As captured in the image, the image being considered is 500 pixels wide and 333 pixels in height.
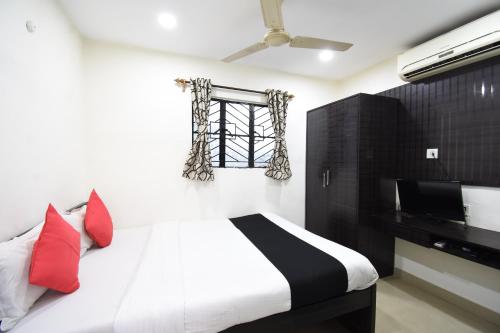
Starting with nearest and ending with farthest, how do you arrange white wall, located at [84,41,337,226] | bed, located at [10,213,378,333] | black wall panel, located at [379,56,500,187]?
bed, located at [10,213,378,333], black wall panel, located at [379,56,500,187], white wall, located at [84,41,337,226]

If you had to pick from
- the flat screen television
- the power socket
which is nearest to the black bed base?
the flat screen television

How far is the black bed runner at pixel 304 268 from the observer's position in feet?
4.46

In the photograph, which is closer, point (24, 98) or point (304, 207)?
point (24, 98)

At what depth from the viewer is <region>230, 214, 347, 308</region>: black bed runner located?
136 centimetres

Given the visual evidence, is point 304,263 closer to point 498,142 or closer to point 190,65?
point 498,142

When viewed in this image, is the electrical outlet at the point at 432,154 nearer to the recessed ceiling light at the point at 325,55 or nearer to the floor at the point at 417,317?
the floor at the point at 417,317

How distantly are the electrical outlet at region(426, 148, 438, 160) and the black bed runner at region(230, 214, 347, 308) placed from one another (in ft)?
5.49

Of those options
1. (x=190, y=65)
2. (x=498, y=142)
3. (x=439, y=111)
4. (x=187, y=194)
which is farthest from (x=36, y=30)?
(x=498, y=142)

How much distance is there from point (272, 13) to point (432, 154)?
7.17ft

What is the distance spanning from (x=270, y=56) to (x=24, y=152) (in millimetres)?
2553

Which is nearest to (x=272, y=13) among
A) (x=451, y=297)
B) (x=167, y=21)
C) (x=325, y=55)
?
(x=167, y=21)

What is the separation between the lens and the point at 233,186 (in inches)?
116

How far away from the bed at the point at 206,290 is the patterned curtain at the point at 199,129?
2.95 feet

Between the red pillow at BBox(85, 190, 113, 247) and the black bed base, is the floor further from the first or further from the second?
the red pillow at BBox(85, 190, 113, 247)
